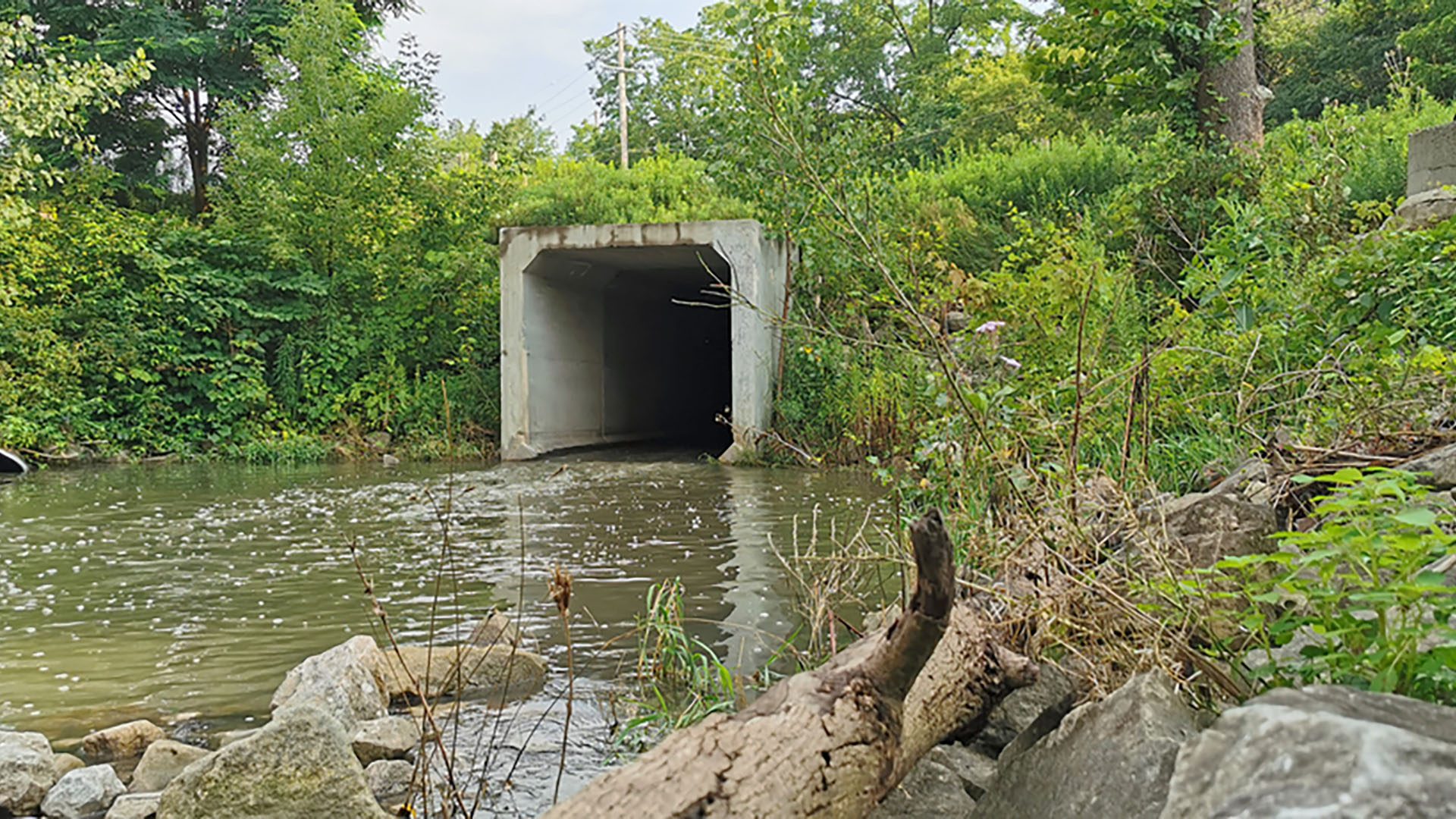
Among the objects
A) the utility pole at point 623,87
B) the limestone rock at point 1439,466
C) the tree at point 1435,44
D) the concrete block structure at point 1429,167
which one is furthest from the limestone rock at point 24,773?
the utility pole at point 623,87

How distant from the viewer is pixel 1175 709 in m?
2.20

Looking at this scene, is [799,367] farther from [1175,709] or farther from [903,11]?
[903,11]

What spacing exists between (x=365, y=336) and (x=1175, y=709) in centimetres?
1558

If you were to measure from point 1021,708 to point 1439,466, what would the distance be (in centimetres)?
142

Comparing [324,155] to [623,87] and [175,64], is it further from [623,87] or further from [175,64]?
[623,87]

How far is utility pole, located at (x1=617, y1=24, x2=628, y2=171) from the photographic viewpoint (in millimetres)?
38062

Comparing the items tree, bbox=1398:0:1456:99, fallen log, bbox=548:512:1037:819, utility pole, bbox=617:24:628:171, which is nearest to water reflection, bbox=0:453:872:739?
fallen log, bbox=548:512:1037:819

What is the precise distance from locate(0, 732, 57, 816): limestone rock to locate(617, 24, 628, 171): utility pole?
112 ft

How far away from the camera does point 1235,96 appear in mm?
11195

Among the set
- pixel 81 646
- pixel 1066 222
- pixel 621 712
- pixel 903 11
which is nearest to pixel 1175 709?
pixel 621 712

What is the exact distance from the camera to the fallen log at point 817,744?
2.23 metres

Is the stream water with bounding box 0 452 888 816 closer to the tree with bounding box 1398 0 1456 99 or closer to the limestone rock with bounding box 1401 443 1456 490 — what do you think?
the limestone rock with bounding box 1401 443 1456 490

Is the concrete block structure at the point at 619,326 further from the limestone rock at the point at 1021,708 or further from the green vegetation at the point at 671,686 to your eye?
the limestone rock at the point at 1021,708

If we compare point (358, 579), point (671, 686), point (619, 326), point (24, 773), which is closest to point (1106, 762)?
point (671, 686)
